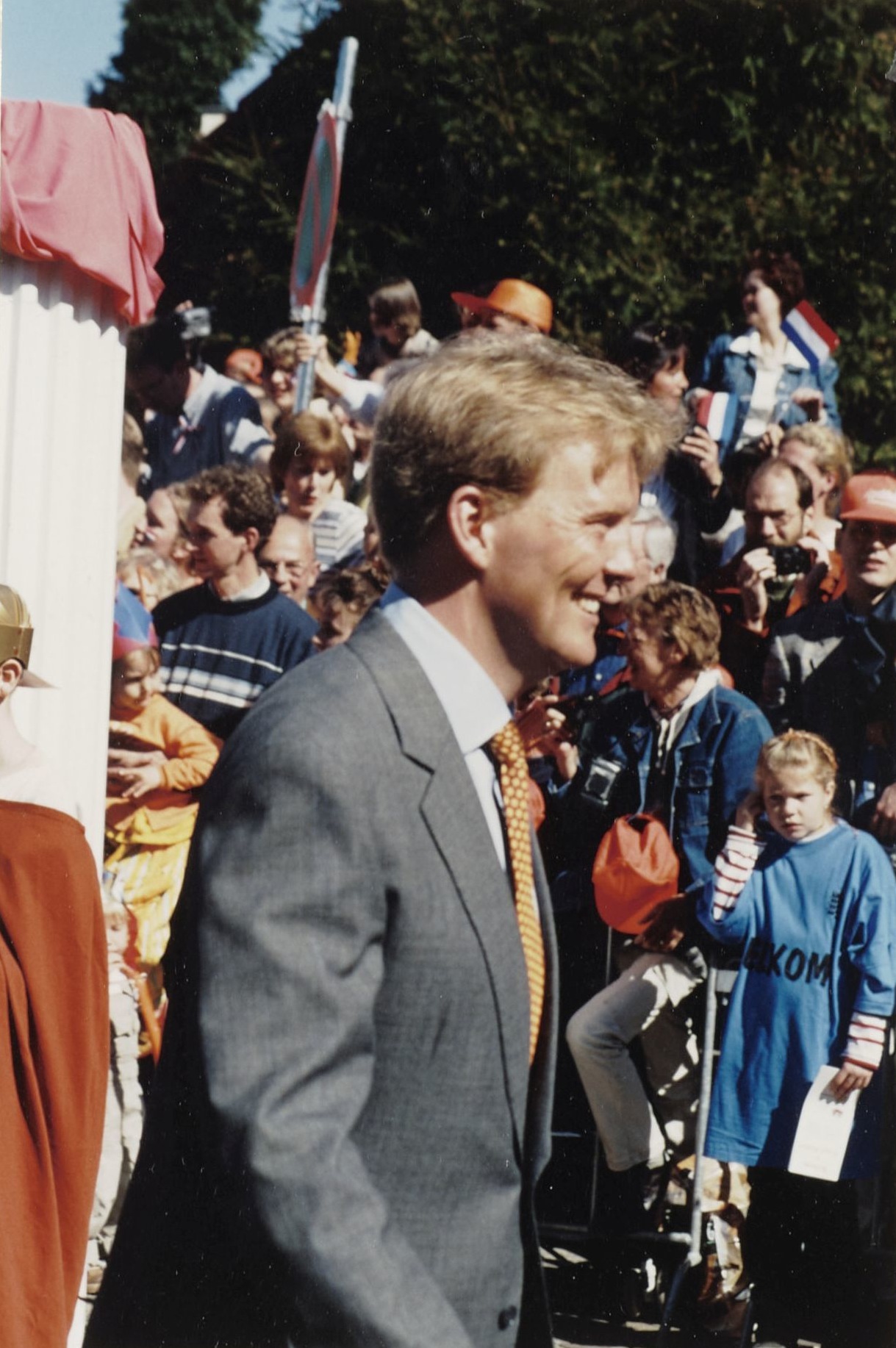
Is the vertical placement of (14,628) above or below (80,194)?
below

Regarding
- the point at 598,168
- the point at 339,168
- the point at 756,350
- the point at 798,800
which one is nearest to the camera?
the point at 798,800

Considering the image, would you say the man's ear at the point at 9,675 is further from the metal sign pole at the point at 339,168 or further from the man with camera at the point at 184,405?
the man with camera at the point at 184,405

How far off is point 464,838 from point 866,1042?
2.62 m

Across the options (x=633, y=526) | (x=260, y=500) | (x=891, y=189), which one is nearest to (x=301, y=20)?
(x=260, y=500)

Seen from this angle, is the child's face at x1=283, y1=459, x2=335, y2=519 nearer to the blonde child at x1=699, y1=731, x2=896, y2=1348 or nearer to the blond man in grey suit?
the blonde child at x1=699, y1=731, x2=896, y2=1348

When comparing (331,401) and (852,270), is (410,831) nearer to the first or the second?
(331,401)

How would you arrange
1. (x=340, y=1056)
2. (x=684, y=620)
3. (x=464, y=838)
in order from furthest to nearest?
(x=684, y=620), (x=464, y=838), (x=340, y=1056)

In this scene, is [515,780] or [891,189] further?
[891,189]

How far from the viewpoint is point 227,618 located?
186 inches

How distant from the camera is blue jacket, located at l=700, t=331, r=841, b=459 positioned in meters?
5.95

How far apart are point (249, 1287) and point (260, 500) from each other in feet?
11.4

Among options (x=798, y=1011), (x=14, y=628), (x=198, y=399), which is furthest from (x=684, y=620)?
(x=198, y=399)

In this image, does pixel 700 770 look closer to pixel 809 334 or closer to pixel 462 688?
pixel 809 334

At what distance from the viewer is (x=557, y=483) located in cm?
187
